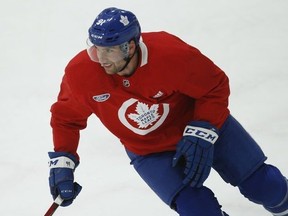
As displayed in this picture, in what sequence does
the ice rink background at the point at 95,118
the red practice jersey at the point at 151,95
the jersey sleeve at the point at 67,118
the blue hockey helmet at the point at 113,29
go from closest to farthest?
the blue hockey helmet at the point at 113,29 → the red practice jersey at the point at 151,95 → the jersey sleeve at the point at 67,118 → the ice rink background at the point at 95,118

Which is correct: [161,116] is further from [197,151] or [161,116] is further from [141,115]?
[197,151]

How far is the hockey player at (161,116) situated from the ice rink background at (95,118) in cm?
55

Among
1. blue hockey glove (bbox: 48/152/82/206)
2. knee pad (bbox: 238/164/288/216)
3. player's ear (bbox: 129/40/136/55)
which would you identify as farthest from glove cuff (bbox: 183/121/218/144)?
blue hockey glove (bbox: 48/152/82/206)

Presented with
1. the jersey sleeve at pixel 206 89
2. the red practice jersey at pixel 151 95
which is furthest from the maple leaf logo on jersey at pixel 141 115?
the jersey sleeve at pixel 206 89

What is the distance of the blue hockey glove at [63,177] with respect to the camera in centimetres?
263

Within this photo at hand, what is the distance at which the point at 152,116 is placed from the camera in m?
2.56

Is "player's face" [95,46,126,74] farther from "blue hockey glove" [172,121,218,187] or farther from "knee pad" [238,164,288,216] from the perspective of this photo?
"knee pad" [238,164,288,216]

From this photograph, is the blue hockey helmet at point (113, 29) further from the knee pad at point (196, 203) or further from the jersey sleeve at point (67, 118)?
the knee pad at point (196, 203)

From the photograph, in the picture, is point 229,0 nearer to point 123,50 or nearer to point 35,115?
point 35,115

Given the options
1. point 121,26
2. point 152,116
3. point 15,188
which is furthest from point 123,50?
point 15,188

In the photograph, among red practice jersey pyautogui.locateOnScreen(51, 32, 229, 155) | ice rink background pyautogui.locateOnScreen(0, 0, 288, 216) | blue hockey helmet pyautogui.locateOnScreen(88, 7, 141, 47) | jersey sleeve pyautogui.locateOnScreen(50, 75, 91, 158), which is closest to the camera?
blue hockey helmet pyautogui.locateOnScreen(88, 7, 141, 47)

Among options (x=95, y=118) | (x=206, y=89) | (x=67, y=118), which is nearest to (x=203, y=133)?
(x=206, y=89)

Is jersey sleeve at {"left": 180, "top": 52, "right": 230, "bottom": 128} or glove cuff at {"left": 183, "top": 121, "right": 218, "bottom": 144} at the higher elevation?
jersey sleeve at {"left": 180, "top": 52, "right": 230, "bottom": 128}

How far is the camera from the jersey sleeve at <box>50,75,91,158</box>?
104 inches
